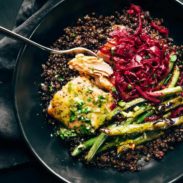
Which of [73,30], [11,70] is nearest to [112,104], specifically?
[73,30]

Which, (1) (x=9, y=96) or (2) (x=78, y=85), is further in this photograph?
(1) (x=9, y=96)

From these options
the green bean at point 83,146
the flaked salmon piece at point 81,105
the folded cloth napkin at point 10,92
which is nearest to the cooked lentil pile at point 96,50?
the green bean at point 83,146

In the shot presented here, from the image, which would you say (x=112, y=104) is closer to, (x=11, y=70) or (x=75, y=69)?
(x=75, y=69)

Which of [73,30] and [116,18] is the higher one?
[116,18]

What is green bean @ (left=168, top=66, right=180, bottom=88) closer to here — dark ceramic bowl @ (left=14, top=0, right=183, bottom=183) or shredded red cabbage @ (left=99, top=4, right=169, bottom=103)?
shredded red cabbage @ (left=99, top=4, right=169, bottom=103)

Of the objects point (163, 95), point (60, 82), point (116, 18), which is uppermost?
point (116, 18)

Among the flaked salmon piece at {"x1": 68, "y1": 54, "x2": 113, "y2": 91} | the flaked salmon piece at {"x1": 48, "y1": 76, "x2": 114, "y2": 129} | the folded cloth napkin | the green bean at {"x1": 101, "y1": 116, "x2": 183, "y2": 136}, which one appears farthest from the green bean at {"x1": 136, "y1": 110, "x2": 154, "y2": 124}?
the folded cloth napkin

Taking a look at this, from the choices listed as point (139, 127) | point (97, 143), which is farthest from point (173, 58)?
point (97, 143)
